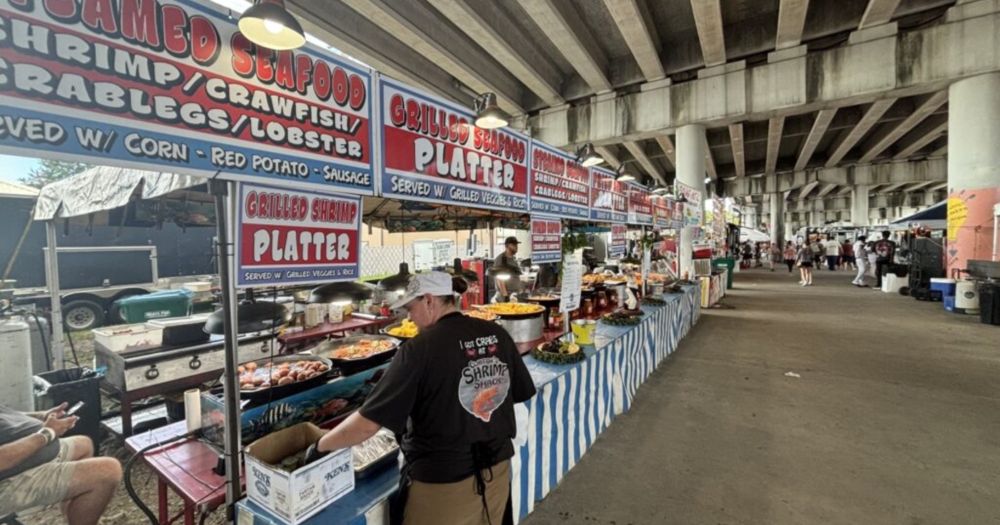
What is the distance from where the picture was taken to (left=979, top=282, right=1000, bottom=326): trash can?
9.16m

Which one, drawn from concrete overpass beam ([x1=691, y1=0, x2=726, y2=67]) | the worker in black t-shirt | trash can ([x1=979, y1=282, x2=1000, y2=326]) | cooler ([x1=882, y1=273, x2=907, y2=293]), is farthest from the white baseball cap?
cooler ([x1=882, y1=273, x2=907, y2=293])

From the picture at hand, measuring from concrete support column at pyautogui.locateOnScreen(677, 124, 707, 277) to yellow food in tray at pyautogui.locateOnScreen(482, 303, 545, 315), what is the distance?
804 cm

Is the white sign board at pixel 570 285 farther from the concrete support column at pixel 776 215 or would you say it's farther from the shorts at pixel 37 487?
the concrete support column at pixel 776 215

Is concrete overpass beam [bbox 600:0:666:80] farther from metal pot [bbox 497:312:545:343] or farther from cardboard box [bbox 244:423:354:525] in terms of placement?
cardboard box [bbox 244:423:354:525]

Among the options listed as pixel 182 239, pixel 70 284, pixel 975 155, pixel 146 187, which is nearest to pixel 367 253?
pixel 182 239

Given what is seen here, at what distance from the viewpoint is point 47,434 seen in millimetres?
2666

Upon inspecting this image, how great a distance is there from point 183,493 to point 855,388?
7.89 m

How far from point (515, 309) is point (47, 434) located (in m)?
4.09

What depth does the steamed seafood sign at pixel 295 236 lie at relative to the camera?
190 centimetres

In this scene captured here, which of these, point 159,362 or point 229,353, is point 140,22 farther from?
point 159,362

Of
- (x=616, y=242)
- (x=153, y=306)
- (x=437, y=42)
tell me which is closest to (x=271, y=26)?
(x=616, y=242)

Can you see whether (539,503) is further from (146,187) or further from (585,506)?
(146,187)

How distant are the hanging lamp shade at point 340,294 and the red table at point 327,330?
356cm

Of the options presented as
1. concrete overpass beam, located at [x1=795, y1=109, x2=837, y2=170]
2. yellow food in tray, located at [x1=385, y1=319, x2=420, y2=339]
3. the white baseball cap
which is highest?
concrete overpass beam, located at [x1=795, y1=109, x2=837, y2=170]
